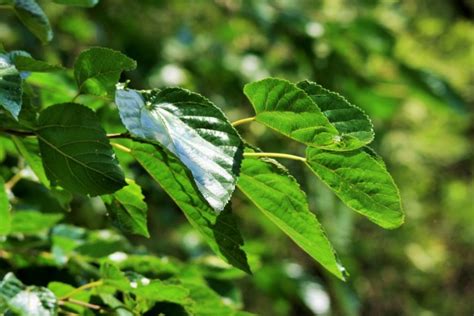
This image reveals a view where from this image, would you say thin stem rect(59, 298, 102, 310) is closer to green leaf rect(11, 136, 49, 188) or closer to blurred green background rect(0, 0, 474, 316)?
green leaf rect(11, 136, 49, 188)

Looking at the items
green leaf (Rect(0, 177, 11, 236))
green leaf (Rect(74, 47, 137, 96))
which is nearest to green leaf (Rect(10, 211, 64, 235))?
green leaf (Rect(0, 177, 11, 236))

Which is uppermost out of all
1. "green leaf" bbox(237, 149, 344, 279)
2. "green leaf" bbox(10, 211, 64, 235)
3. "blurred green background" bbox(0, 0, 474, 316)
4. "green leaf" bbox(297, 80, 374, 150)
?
"green leaf" bbox(297, 80, 374, 150)

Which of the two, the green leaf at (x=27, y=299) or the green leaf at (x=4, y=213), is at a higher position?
the green leaf at (x=4, y=213)

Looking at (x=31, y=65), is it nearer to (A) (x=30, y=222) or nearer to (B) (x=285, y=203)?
(B) (x=285, y=203)

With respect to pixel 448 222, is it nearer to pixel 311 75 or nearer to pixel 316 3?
pixel 316 3

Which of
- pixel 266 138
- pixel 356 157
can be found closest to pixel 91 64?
pixel 356 157

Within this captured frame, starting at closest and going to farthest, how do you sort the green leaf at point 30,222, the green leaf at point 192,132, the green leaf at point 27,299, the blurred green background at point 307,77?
the green leaf at point 192,132, the green leaf at point 27,299, the green leaf at point 30,222, the blurred green background at point 307,77

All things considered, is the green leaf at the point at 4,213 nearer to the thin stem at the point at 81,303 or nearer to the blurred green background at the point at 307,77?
the thin stem at the point at 81,303

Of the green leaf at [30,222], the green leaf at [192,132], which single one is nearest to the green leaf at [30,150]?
the green leaf at [192,132]
